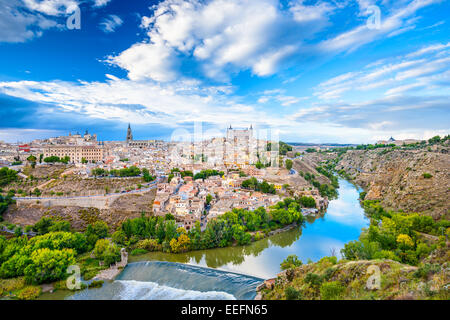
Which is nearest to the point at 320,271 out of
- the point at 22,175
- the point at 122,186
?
the point at 122,186

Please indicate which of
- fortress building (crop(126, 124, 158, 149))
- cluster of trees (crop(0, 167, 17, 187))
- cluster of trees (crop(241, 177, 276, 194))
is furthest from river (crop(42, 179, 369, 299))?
fortress building (crop(126, 124, 158, 149))

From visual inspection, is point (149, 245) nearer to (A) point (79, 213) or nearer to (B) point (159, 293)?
(B) point (159, 293)

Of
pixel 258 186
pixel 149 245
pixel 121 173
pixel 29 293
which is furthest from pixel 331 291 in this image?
pixel 121 173

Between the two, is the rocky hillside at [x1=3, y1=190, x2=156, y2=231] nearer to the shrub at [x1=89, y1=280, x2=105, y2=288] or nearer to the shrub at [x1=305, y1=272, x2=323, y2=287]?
the shrub at [x1=89, y1=280, x2=105, y2=288]

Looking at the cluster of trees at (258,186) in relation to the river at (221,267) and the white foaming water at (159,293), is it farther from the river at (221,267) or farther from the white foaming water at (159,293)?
the white foaming water at (159,293)

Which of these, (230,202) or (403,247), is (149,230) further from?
(403,247)

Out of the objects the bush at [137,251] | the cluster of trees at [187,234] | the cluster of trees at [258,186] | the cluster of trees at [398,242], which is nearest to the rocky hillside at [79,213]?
the cluster of trees at [187,234]
